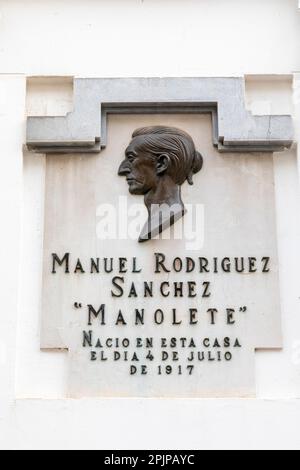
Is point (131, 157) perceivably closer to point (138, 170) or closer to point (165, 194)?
point (138, 170)

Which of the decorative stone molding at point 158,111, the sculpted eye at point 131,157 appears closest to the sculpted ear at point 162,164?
the sculpted eye at point 131,157

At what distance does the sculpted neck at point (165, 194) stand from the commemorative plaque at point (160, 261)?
11 mm

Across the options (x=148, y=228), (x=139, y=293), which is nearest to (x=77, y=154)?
(x=148, y=228)

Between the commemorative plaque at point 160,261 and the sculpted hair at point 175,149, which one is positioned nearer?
the commemorative plaque at point 160,261

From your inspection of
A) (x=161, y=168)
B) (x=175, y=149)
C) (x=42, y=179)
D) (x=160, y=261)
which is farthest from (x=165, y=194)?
(x=42, y=179)

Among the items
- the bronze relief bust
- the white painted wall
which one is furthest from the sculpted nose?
the white painted wall

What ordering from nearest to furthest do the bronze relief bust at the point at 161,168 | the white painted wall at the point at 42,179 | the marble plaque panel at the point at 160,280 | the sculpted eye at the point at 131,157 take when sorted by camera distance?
the white painted wall at the point at 42,179 < the marble plaque panel at the point at 160,280 < the bronze relief bust at the point at 161,168 < the sculpted eye at the point at 131,157

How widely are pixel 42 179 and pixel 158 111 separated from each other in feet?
4.38

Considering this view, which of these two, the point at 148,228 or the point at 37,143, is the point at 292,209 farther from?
the point at 37,143

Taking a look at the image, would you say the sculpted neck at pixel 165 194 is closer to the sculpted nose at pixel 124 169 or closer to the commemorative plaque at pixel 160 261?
the commemorative plaque at pixel 160 261

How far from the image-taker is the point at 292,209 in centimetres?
787

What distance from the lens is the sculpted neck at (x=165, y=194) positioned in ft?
25.7

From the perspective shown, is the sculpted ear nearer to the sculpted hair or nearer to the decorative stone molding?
the sculpted hair

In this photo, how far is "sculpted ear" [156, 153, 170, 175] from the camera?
7875mm
